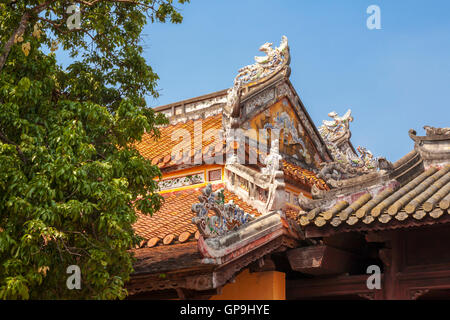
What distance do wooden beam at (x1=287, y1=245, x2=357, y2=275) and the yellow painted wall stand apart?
1.50ft

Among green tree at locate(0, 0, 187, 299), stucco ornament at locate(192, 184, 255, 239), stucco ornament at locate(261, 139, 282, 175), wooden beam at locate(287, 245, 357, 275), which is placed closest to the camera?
green tree at locate(0, 0, 187, 299)

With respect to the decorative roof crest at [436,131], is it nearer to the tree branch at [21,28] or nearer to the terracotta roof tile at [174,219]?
the terracotta roof tile at [174,219]

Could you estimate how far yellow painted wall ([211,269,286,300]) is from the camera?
9.66 metres

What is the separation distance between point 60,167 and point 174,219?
12.5ft

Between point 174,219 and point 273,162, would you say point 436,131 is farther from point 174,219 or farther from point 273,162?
point 174,219

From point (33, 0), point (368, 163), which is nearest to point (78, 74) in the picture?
point (33, 0)

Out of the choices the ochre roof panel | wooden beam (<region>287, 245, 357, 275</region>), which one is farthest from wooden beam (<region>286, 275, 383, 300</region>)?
the ochre roof panel

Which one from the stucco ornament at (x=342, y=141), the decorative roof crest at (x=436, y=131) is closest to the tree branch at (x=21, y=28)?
the decorative roof crest at (x=436, y=131)

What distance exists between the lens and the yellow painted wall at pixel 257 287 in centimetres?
966

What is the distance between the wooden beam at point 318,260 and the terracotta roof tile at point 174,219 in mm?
1071

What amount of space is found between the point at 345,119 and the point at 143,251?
7.75m

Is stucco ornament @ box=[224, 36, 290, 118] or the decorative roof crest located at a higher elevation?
stucco ornament @ box=[224, 36, 290, 118]

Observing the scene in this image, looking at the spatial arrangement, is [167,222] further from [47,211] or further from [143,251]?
[47,211]

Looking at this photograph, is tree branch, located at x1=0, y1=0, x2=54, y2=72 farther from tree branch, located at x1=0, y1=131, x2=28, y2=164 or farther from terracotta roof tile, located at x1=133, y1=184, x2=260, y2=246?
Result: terracotta roof tile, located at x1=133, y1=184, x2=260, y2=246
